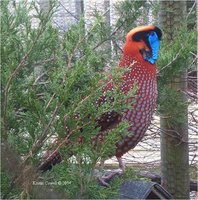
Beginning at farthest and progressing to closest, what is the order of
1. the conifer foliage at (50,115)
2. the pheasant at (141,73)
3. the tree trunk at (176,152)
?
the tree trunk at (176,152) < the pheasant at (141,73) < the conifer foliage at (50,115)

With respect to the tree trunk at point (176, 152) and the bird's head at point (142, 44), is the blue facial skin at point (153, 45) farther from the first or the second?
the tree trunk at point (176, 152)

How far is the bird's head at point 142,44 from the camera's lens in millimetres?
1555

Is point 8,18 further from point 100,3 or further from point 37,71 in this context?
point 100,3

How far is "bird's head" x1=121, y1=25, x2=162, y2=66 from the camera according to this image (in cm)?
155

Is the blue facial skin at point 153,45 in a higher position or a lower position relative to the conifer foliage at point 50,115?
higher

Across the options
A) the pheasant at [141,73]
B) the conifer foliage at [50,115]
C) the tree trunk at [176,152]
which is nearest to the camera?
the conifer foliage at [50,115]

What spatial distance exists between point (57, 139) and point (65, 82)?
0.11 meters

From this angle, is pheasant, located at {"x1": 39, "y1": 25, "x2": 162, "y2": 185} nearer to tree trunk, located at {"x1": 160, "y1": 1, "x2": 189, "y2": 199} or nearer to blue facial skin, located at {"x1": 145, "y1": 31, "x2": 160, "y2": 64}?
blue facial skin, located at {"x1": 145, "y1": 31, "x2": 160, "y2": 64}

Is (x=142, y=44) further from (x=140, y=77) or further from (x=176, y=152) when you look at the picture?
(x=176, y=152)

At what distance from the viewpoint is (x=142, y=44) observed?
157 cm

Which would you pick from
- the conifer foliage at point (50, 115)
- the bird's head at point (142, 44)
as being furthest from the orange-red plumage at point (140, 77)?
the conifer foliage at point (50, 115)

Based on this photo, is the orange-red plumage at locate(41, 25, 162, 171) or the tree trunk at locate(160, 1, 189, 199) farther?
the tree trunk at locate(160, 1, 189, 199)

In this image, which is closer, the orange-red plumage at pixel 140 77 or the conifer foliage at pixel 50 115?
the conifer foliage at pixel 50 115

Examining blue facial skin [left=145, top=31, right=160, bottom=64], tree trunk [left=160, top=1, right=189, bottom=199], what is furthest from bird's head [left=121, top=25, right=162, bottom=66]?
tree trunk [left=160, top=1, right=189, bottom=199]
